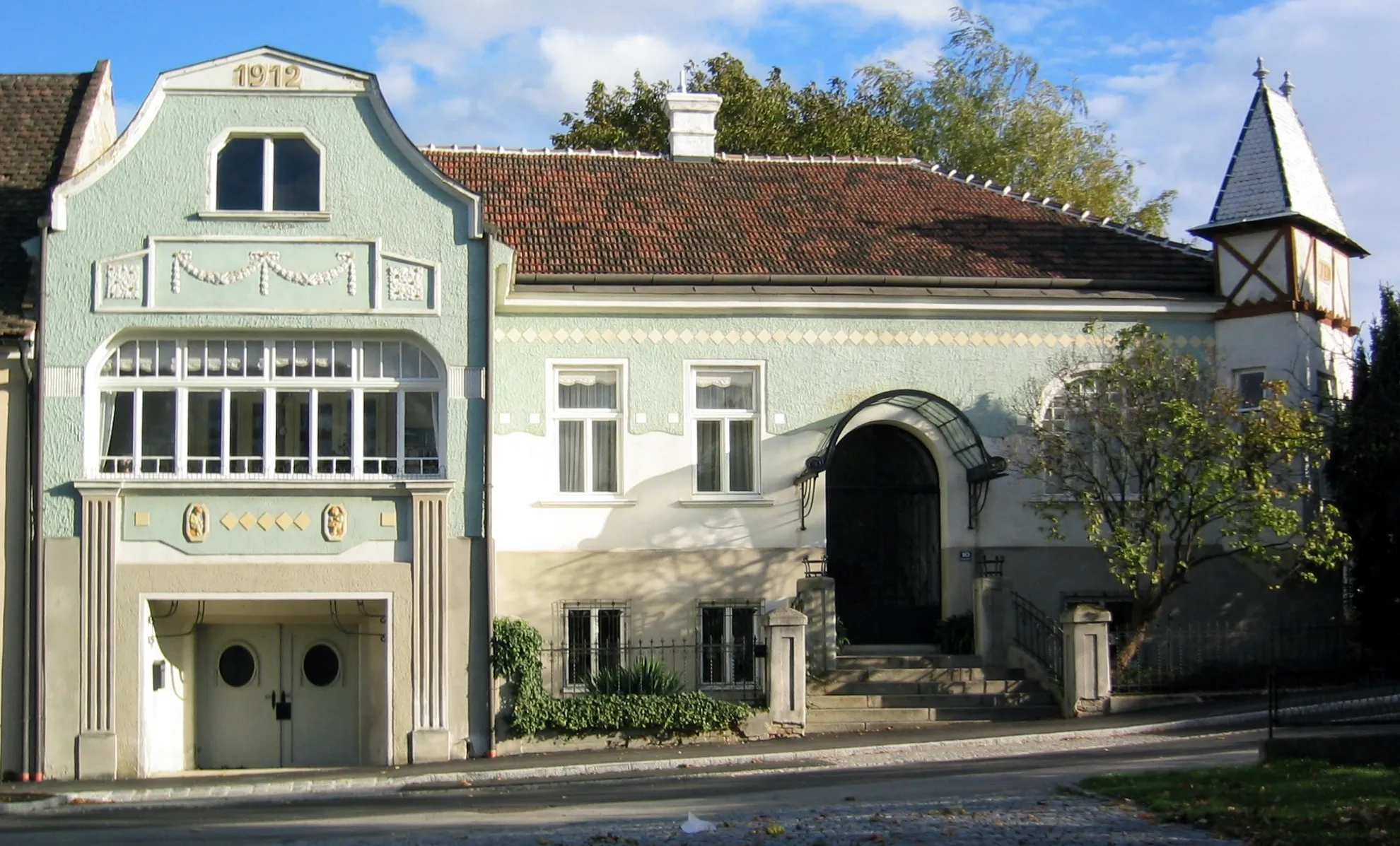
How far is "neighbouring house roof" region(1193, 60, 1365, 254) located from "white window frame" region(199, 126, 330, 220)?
41.6ft

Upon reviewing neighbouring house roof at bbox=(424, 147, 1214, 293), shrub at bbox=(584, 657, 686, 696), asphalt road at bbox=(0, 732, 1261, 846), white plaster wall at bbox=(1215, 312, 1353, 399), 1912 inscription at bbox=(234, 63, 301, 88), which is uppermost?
1912 inscription at bbox=(234, 63, 301, 88)

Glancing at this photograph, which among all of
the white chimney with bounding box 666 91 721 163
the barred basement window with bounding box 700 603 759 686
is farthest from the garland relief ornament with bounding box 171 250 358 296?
the white chimney with bounding box 666 91 721 163

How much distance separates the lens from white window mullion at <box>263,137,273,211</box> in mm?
21766

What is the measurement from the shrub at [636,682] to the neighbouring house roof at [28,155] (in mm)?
8584

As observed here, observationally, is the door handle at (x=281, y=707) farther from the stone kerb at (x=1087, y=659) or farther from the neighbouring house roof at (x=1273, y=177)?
the neighbouring house roof at (x=1273, y=177)

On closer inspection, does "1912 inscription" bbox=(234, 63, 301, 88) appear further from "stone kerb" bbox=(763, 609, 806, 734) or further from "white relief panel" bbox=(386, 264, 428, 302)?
"stone kerb" bbox=(763, 609, 806, 734)

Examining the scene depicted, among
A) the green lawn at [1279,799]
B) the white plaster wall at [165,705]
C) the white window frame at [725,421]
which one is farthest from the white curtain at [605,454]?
the green lawn at [1279,799]

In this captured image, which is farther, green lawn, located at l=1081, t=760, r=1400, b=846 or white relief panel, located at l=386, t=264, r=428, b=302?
white relief panel, located at l=386, t=264, r=428, b=302

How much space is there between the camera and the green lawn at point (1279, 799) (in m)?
12.8

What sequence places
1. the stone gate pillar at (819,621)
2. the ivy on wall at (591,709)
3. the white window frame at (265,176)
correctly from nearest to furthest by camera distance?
the ivy on wall at (591,709) < the white window frame at (265,176) < the stone gate pillar at (819,621)

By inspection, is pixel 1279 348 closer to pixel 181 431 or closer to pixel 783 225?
pixel 783 225

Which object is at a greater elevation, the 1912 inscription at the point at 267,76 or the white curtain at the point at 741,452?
the 1912 inscription at the point at 267,76

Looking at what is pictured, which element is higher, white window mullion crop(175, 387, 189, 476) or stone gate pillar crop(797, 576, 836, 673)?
white window mullion crop(175, 387, 189, 476)

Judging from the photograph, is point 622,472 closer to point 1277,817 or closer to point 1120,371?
point 1120,371
